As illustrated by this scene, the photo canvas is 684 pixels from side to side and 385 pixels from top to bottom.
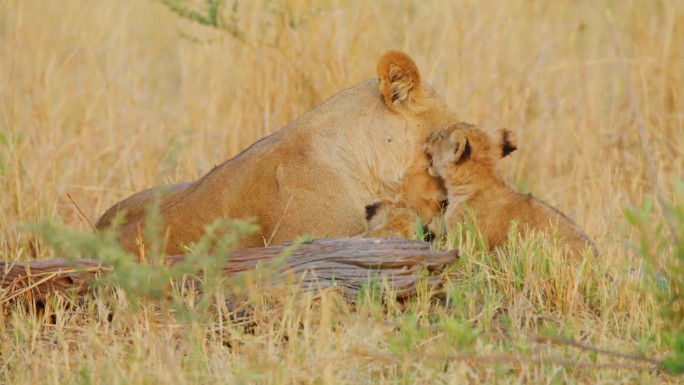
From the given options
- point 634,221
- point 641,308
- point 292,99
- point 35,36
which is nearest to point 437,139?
point 641,308

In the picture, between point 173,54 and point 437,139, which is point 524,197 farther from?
point 173,54

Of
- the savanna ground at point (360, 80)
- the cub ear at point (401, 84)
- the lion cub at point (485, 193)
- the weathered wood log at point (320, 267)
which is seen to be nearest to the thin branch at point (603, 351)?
the savanna ground at point (360, 80)

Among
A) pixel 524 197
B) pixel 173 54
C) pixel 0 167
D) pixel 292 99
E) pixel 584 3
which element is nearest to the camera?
pixel 524 197

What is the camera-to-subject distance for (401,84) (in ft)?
16.6

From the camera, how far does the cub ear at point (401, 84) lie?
16.4 ft

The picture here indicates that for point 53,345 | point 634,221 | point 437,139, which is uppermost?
point 437,139

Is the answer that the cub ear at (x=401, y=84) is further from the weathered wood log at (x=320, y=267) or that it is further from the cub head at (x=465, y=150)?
the weathered wood log at (x=320, y=267)

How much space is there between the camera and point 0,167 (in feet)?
22.1

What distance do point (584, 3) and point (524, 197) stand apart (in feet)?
27.3

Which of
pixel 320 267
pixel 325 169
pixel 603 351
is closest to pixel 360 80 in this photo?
pixel 325 169

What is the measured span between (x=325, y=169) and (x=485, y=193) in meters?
0.76

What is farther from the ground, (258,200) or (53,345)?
(258,200)

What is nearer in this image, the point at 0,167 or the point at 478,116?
the point at 0,167

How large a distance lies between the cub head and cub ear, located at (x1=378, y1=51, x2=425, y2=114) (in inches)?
7.6
